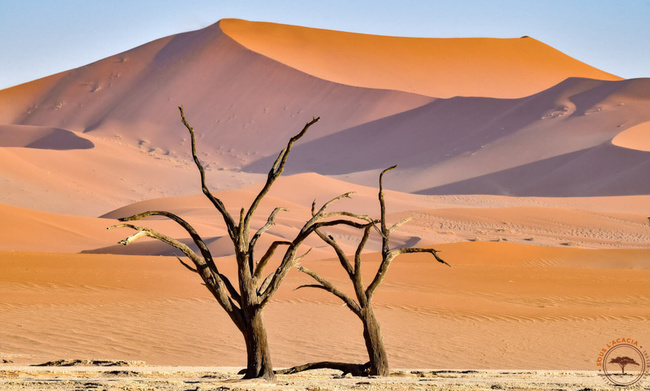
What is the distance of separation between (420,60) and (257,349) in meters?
113

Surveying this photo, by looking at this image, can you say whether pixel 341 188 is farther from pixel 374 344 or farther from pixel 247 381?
pixel 247 381

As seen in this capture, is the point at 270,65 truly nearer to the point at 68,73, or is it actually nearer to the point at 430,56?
the point at 68,73

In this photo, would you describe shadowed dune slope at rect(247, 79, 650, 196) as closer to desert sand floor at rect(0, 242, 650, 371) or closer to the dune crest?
the dune crest

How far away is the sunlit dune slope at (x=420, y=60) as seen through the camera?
4097 inches

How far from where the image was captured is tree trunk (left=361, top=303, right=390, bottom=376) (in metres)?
10.0

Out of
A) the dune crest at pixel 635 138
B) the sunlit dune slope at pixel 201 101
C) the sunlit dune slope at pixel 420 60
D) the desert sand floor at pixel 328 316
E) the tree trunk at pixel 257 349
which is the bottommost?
the tree trunk at pixel 257 349

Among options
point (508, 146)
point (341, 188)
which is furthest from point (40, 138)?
point (508, 146)

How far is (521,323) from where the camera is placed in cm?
1716

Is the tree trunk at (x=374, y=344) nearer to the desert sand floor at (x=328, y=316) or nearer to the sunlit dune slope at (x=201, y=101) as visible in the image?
the desert sand floor at (x=328, y=316)

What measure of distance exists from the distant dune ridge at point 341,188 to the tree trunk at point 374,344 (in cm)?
347

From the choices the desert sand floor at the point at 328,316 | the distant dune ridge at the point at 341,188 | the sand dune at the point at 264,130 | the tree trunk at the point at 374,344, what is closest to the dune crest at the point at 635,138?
the distant dune ridge at the point at 341,188

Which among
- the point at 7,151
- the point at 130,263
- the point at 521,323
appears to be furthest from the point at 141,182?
A: the point at 521,323

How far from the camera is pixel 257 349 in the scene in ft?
29.2

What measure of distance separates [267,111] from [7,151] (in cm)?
3069
